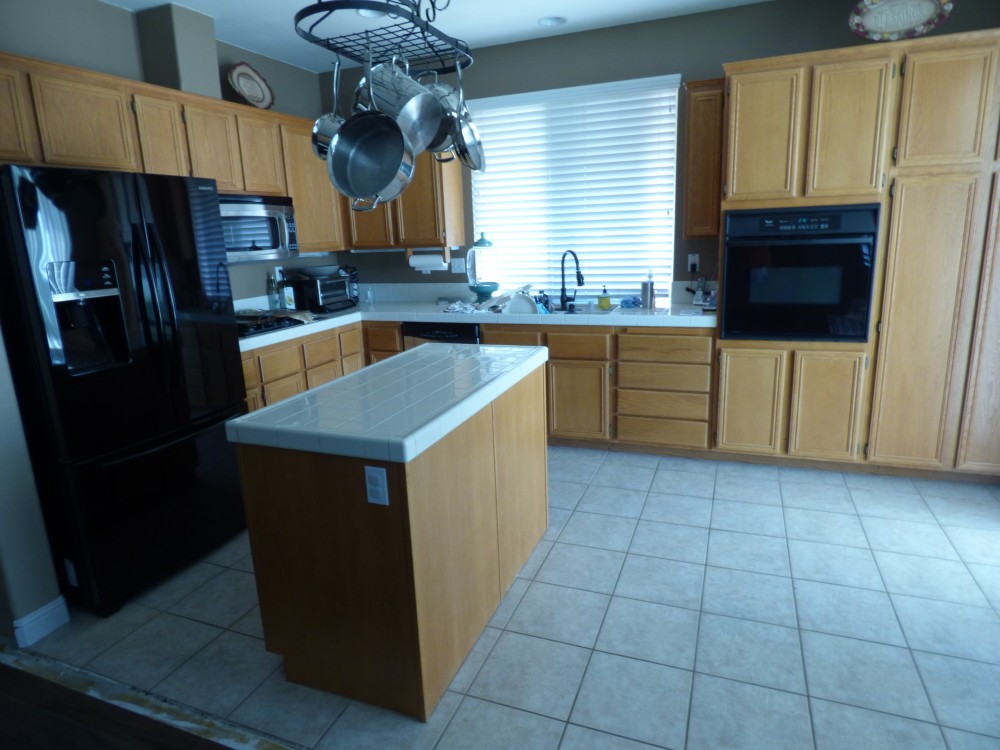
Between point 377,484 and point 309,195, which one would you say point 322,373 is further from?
point 377,484

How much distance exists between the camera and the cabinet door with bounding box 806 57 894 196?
118 inches

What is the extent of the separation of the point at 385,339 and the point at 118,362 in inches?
84.2

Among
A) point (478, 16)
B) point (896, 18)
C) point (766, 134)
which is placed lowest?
point (766, 134)

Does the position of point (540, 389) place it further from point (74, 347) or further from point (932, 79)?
point (932, 79)

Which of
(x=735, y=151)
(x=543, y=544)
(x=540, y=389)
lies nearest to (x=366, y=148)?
(x=540, y=389)

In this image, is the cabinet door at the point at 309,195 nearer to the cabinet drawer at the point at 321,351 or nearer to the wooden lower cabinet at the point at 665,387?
the cabinet drawer at the point at 321,351

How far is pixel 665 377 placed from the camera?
3.71 meters

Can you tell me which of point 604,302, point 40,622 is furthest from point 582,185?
point 40,622

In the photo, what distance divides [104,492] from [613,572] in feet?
6.71

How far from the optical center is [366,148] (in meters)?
1.97

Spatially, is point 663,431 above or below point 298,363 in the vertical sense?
below

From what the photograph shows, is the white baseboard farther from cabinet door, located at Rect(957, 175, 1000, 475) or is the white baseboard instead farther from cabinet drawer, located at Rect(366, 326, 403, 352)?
cabinet door, located at Rect(957, 175, 1000, 475)

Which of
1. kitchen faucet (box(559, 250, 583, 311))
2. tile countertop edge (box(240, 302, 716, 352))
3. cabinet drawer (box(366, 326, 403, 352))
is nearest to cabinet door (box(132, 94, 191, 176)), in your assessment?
tile countertop edge (box(240, 302, 716, 352))

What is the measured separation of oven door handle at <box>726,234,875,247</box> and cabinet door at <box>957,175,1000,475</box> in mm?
536
